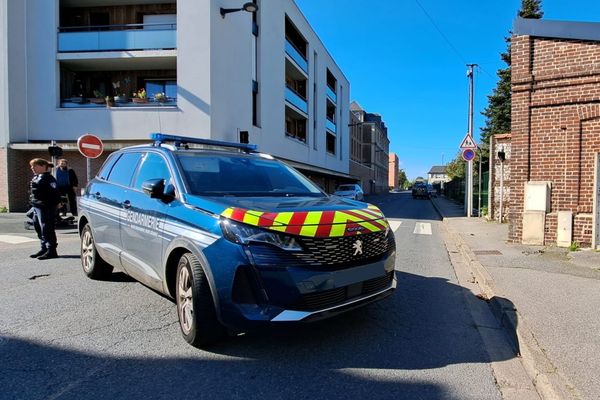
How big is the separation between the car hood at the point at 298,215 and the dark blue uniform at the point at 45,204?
4.90 metres

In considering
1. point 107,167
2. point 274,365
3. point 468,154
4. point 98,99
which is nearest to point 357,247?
point 274,365

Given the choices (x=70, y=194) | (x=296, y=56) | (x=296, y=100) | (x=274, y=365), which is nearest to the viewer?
(x=274, y=365)

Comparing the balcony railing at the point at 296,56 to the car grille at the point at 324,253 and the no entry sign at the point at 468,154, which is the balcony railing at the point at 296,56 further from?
the car grille at the point at 324,253

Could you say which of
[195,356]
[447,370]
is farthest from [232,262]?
[447,370]

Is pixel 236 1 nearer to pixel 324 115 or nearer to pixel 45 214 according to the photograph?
pixel 45 214

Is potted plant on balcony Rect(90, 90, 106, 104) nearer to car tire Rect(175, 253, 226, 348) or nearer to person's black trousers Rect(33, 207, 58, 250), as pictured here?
person's black trousers Rect(33, 207, 58, 250)

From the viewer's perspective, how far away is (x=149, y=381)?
307 cm

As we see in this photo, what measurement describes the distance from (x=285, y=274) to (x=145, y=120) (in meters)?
16.2

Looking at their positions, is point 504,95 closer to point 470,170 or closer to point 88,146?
point 470,170

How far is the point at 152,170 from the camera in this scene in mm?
4617

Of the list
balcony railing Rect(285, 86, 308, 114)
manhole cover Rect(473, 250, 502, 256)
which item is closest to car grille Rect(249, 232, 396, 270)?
manhole cover Rect(473, 250, 502, 256)

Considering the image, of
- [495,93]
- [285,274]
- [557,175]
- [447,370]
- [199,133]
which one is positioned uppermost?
[495,93]

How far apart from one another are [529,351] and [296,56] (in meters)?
28.7

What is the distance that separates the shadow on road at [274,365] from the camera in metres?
2.96
